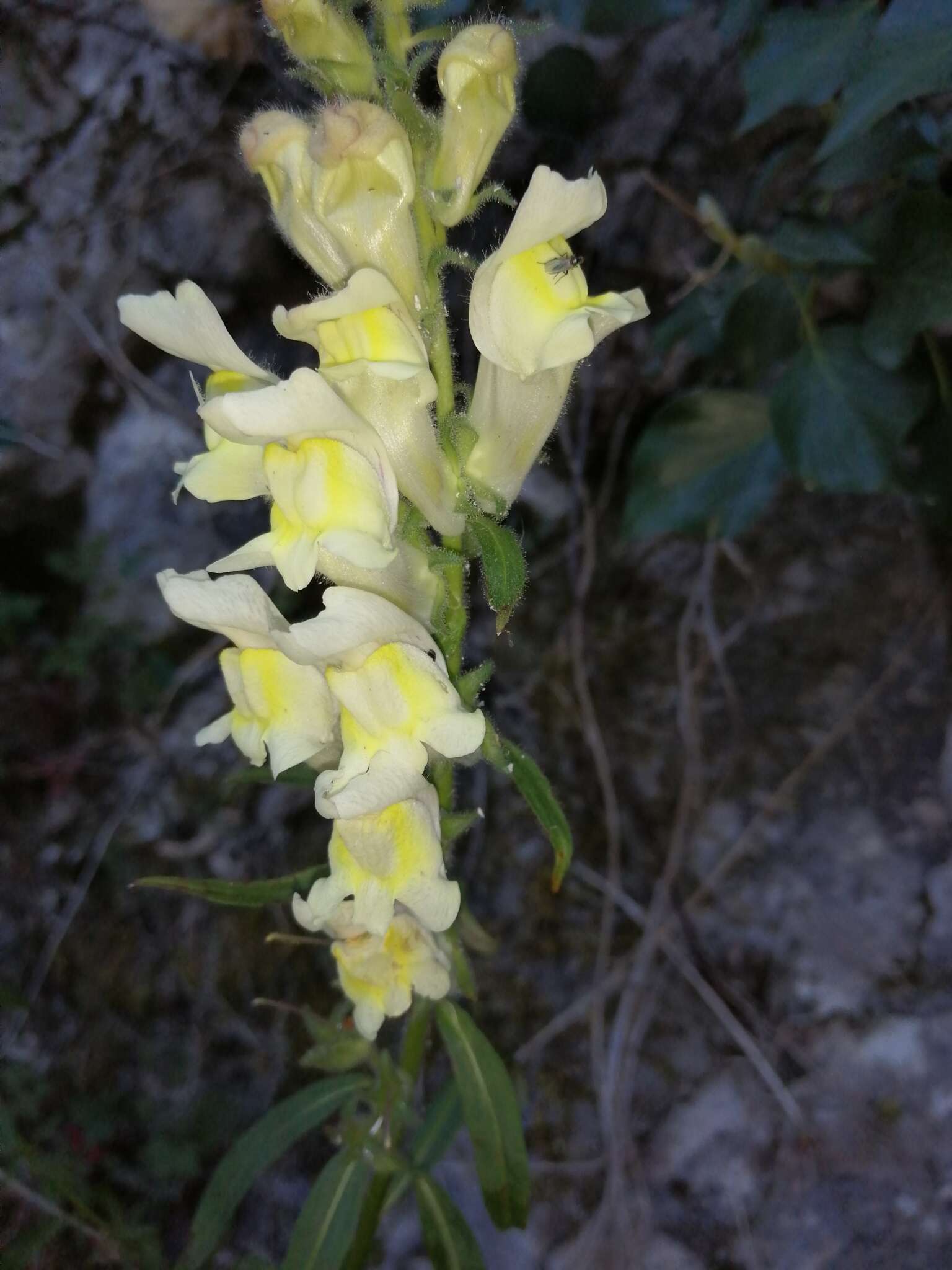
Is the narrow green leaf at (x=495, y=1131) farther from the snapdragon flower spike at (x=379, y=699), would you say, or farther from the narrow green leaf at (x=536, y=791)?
the snapdragon flower spike at (x=379, y=699)

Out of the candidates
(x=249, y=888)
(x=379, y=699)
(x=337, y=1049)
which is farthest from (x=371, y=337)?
(x=337, y=1049)

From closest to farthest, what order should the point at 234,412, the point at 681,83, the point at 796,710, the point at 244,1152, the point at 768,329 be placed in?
the point at 234,412 → the point at 244,1152 → the point at 768,329 → the point at 681,83 → the point at 796,710

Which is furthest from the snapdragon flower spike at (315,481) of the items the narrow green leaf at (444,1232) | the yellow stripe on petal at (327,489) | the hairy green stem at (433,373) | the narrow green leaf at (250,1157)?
the narrow green leaf at (444,1232)

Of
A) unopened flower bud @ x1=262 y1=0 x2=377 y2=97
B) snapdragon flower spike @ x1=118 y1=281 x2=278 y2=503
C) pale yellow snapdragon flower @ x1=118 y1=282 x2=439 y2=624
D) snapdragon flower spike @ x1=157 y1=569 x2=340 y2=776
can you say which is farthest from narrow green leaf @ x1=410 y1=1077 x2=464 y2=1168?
unopened flower bud @ x1=262 y1=0 x2=377 y2=97

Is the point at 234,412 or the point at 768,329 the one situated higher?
the point at 234,412

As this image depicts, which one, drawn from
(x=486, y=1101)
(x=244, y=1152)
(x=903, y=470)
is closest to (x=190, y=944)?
(x=244, y=1152)

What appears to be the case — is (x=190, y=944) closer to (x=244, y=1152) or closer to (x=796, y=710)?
(x=244, y=1152)
